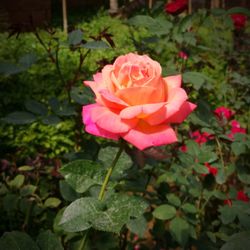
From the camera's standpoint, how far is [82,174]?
71 centimetres

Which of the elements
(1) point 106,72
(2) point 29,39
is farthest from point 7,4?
(1) point 106,72

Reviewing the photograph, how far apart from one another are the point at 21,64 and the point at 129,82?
64 cm

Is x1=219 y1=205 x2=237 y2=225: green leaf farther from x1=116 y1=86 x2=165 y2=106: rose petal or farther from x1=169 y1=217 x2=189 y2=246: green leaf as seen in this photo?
x1=116 y1=86 x2=165 y2=106: rose petal

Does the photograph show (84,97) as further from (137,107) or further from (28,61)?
(137,107)

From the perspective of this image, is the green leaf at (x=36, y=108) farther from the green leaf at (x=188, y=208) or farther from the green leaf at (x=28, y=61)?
the green leaf at (x=188, y=208)

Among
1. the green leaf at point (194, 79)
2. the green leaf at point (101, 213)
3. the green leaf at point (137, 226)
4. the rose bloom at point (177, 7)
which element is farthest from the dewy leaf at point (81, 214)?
the rose bloom at point (177, 7)

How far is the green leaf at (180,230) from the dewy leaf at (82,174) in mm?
556

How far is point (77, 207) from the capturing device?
2.12 ft

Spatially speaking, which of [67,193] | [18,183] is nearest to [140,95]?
[67,193]

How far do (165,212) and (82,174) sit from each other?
0.56 metres

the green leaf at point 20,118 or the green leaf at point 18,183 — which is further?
the green leaf at point 18,183

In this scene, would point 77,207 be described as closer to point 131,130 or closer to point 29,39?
point 131,130

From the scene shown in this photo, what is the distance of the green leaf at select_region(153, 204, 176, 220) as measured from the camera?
1187mm

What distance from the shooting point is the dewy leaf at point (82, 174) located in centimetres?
70
